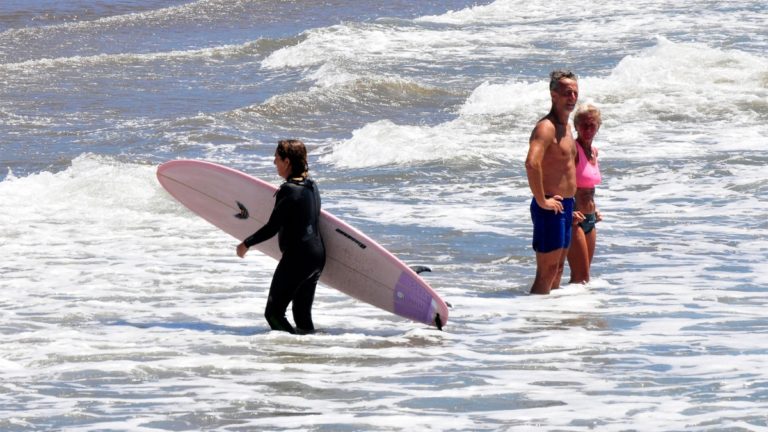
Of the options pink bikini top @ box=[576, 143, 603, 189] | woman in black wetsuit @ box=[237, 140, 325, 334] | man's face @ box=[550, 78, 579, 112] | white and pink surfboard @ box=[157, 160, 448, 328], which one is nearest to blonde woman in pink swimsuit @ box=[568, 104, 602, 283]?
pink bikini top @ box=[576, 143, 603, 189]

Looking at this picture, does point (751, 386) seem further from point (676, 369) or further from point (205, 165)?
point (205, 165)

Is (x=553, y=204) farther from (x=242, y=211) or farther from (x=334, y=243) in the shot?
(x=242, y=211)

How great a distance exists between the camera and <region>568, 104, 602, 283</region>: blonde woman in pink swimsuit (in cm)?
896

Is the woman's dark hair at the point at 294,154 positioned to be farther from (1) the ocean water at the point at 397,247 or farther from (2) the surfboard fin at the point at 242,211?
(2) the surfboard fin at the point at 242,211

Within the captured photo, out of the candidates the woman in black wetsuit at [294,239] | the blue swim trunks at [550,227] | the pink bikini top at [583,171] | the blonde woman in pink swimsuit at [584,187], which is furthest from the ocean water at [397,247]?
the pink bikini top at [583,171]

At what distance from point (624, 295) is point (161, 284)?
329 centimetres

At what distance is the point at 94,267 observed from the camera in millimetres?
10648

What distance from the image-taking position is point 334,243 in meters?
8.41

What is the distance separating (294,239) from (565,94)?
193 centimetres

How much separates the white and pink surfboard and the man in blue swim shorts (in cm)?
92

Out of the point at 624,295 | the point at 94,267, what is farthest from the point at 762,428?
the point at 94,267

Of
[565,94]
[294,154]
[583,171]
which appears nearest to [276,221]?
[294,154]

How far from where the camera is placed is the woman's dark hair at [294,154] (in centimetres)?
786

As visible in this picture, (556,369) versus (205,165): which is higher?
(205,165)
